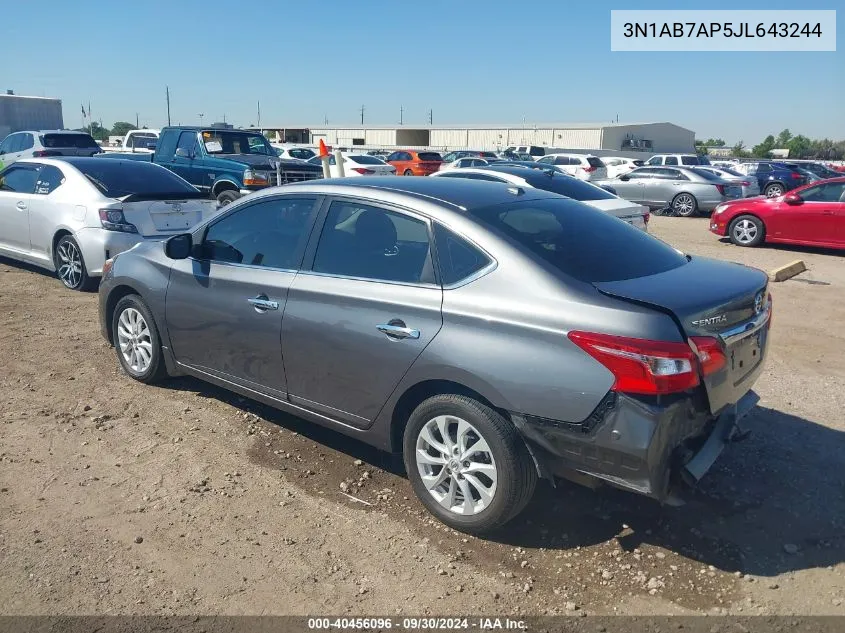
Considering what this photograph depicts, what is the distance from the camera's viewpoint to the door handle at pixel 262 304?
430 cm

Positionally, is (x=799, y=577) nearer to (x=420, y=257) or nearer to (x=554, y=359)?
(x=554, y=359)

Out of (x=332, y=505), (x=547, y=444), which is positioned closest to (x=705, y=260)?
(x=547, y=444)

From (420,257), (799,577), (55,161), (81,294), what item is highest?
(55,161)

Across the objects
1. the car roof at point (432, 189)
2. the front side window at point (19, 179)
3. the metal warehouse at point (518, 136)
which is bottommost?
the car roof at point (432, 189)

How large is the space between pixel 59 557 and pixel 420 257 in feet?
7.41

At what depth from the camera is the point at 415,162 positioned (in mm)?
27016

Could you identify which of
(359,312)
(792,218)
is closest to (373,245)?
(359,312)

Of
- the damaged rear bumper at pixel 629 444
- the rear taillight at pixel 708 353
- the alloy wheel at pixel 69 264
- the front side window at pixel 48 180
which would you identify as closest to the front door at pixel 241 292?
the damaged rear bumper at pixel 629 444

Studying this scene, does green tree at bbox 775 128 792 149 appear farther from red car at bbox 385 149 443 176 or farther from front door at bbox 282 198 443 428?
front door at bbox 282 198 443 428

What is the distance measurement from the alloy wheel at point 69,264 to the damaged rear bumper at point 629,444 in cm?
687

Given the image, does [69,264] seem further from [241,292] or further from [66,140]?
[66,140]

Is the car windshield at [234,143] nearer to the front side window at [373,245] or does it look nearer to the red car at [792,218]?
the red car at [792,218]

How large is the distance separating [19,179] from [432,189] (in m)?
7.37

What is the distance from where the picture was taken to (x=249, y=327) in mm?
4465
